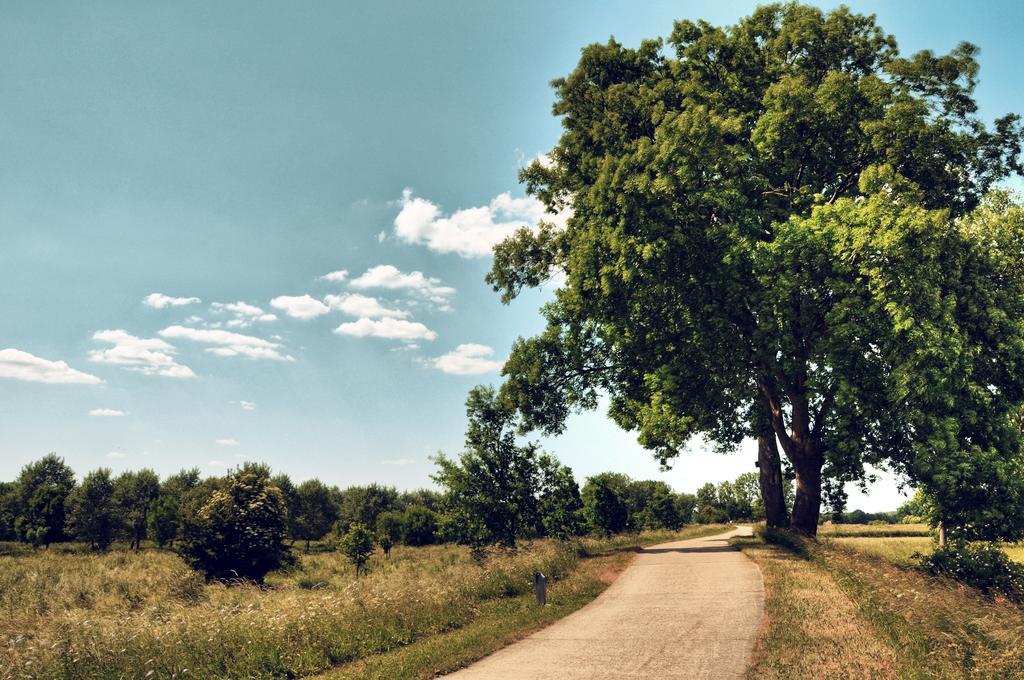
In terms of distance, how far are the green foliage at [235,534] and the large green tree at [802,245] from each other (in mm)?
16871

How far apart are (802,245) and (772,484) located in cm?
1296

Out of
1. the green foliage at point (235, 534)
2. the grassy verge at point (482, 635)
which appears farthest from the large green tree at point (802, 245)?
the green foliage at point (235, 534)

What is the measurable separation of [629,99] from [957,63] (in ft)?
34.4

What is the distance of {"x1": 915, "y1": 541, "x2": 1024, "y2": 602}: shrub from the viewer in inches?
616

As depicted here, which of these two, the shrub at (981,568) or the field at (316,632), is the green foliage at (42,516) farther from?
the shrub at (981,568)

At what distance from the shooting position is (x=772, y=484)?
26.5m

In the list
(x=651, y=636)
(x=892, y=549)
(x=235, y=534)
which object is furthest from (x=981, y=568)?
(x=235, y=534)

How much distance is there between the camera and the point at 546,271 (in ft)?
90.4

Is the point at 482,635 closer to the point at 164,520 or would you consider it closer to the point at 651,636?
the point at 651,636

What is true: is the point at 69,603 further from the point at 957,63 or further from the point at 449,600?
the point at 957,63

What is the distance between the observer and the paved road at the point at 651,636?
8.84 meters

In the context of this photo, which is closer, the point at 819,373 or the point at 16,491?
the point at 819,373

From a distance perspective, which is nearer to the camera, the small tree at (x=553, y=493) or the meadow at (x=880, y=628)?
the meadow at (x=880, y=628)

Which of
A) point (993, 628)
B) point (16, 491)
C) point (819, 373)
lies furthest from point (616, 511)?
point (16, 491)
